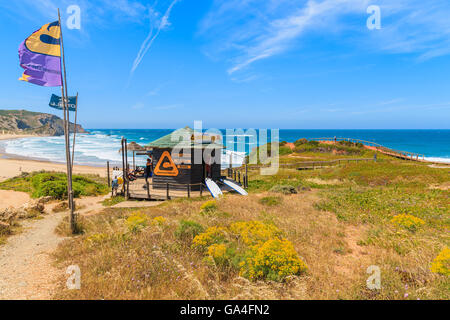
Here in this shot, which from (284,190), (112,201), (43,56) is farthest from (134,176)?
(43,56)

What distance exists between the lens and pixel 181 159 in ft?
51.7

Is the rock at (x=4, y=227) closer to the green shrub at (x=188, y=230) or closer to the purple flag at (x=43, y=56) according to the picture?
the purple flag at (x=43, y=56)

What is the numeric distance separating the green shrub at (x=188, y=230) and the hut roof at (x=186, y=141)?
8.78m

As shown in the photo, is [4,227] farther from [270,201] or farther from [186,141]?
[270,201]

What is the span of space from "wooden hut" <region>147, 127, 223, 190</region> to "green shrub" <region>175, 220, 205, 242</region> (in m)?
7.95

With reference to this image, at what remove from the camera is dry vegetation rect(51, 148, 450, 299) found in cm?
421

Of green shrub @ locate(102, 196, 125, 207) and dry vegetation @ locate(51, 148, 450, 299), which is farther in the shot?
green shrub @ locate(102, 196, 125, 207)

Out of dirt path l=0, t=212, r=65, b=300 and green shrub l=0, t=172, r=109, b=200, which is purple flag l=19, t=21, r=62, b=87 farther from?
green shrub l=0, t=172, r=109, b=200

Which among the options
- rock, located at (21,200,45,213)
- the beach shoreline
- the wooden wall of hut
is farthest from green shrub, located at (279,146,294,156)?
rock, located at (21,200,45,213)

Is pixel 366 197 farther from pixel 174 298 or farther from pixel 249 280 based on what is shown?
pixel 174 298

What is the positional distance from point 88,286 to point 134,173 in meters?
16.4

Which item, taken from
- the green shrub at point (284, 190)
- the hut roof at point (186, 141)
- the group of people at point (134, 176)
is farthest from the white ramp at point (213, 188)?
the group of people at point (134, 176)

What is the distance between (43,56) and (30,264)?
256 inches
